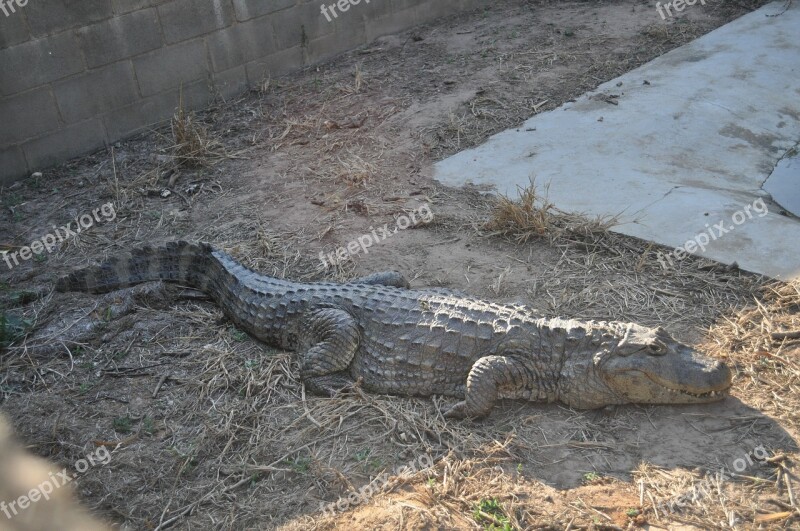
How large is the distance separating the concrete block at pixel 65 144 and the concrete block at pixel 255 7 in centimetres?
206

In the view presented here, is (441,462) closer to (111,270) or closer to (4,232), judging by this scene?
(111,270)

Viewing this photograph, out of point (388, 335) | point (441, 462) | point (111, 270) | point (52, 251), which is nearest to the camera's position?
point (441, 462)

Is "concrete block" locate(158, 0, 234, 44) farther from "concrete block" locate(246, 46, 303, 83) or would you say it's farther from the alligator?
the alligator

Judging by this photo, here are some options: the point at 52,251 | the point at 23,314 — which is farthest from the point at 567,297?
the point at 52,251

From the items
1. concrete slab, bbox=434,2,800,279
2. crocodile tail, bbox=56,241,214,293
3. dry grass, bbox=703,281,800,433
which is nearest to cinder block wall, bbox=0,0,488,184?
crocodile tail, bbox=56,241,214,293

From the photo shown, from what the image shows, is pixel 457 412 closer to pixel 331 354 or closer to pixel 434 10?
pixel 331 354

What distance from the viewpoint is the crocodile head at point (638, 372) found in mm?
3596

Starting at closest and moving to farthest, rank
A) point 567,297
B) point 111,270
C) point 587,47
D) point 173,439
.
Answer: point 173,439
point 567,297
point 111,270
point 587,47

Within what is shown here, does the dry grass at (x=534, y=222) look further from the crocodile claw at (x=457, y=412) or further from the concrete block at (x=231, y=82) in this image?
the concrete block at (x=231, y=82)

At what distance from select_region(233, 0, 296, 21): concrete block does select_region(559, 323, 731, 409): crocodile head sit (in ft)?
19.6

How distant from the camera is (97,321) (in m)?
4.67

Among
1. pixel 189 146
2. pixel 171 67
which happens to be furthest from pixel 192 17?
pixel 189 146

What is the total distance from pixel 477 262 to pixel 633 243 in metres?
1.17

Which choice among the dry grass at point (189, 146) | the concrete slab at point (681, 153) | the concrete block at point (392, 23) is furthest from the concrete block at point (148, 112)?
the concrete slab at point (681, 153)
